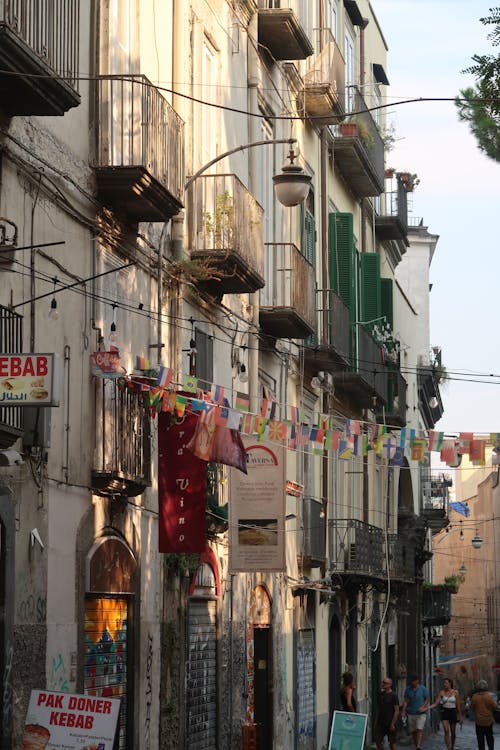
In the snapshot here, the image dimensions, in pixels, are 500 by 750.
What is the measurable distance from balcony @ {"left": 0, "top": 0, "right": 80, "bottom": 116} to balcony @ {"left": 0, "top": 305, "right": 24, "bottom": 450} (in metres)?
1.64

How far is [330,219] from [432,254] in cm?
2472

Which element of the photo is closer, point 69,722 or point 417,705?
point 69,722

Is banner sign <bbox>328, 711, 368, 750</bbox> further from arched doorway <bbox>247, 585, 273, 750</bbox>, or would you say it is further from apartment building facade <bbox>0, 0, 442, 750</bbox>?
arched doorway <bbox>247, 585, 273, 750</bbox>

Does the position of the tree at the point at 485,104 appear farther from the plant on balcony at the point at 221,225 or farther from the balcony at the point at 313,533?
the balcony at the point at 313,533

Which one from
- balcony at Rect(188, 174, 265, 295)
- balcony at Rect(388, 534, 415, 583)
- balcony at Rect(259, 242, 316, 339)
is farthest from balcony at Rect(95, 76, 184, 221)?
balcony at Rect(388, 534, 415, 583)

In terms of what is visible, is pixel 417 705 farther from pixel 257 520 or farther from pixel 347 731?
pixel 257 520

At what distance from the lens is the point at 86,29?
47.3 ft

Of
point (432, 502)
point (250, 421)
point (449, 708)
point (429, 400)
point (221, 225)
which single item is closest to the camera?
point (250, 421)

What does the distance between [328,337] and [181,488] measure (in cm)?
1168

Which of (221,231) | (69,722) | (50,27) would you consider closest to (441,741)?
(221,231)

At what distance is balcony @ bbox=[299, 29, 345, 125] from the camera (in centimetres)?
2625

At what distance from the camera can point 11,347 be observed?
12016 millimetres

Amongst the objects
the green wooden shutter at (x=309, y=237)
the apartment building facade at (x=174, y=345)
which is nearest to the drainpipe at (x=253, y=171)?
the apartment building facade at (x=174, y=345)

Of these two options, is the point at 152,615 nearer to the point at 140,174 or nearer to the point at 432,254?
the point at 140,174
